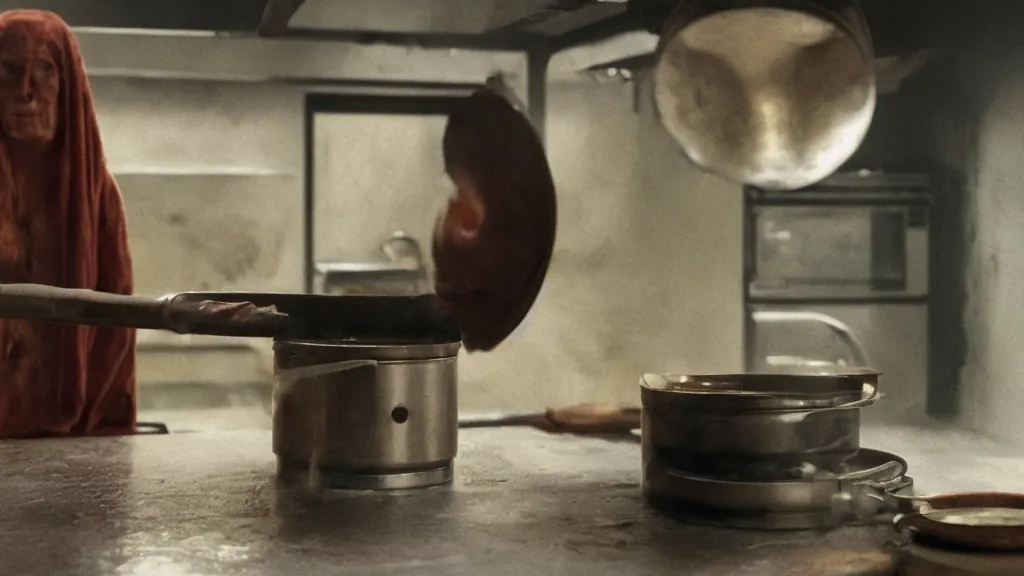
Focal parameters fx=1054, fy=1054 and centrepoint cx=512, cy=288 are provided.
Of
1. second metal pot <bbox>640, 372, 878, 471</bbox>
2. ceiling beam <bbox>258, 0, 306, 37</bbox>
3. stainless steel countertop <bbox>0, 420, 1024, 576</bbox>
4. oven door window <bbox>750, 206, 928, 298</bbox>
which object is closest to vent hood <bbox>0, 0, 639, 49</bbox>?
ceiling beam <bbox>258, 0, 306, 37</bbox>

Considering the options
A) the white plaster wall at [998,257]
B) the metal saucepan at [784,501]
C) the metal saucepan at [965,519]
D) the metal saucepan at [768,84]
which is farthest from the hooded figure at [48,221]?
the white plaster wall at [998,257]

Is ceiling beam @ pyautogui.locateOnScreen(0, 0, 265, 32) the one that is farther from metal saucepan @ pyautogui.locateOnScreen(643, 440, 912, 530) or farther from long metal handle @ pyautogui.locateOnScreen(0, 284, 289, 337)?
metal saucepan @ pyautogui.locateOnScreen(643, 440, 912, 530)

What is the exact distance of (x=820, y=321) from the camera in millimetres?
2123

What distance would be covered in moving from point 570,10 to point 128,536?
126cm

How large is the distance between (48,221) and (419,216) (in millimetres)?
673

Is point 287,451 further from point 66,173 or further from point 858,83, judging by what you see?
point 858,83

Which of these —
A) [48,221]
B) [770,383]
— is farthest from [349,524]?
[48,221]

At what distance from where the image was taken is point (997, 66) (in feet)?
6.06

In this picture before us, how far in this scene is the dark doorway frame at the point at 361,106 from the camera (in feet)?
6.28

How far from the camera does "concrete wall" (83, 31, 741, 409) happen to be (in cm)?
190

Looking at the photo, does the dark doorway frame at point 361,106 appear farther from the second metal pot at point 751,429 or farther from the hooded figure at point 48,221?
the second metal pot at point 751,429

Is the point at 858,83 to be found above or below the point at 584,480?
above

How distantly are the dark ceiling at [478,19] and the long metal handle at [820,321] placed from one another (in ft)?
1.75

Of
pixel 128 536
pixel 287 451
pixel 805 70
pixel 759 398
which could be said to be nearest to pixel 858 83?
pixel 805 70
